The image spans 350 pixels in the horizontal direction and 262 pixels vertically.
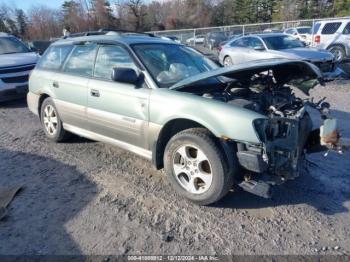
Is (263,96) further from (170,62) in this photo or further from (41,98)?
(41,98)

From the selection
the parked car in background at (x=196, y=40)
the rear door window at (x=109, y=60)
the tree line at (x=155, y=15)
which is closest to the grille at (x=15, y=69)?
the rear door window at (x=109, y=60)

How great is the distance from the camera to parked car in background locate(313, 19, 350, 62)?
46.5 feet

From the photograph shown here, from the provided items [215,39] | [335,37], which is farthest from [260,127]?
[215,39]

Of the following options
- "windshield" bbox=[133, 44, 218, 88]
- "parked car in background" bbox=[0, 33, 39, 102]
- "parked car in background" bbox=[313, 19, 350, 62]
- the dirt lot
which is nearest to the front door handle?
"windshield" bbox=[133, 44, 218, 88]

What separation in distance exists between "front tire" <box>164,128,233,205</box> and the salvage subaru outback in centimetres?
1

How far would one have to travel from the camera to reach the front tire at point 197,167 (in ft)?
11.0

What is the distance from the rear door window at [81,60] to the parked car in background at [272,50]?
6.29 meters

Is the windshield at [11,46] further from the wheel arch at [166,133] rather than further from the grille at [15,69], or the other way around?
the wheel arch at [166,133]

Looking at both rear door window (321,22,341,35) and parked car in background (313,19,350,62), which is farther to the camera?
rear door window (321,22,341,35)

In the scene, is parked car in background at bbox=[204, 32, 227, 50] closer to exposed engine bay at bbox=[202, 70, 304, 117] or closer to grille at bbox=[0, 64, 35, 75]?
grille at bbox=[0, 64, 35, 75]

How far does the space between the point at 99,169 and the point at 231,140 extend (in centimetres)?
208

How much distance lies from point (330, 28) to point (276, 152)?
45.5ft

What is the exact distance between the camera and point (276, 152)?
10.6ft

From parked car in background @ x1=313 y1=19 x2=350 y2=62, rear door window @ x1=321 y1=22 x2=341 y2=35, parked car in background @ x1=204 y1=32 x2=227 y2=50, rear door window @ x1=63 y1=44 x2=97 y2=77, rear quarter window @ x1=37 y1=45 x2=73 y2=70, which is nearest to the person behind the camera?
rear door window @ x1=63 y1=44 x2=97 y2=77
